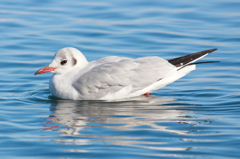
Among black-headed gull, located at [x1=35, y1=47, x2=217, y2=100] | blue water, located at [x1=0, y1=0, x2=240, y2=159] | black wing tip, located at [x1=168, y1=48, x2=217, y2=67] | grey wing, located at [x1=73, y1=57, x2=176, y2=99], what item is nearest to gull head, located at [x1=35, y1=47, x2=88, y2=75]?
black-headed gull, located at [x1=35, y1=47, x2=217, y2=100]

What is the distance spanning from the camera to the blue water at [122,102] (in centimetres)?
777

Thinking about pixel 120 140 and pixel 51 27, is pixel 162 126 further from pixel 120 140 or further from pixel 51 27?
pixel 51 27

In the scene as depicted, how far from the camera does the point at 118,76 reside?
10.4 meters

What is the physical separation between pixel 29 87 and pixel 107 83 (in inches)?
79.5

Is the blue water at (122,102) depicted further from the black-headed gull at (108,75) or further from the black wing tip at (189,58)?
the black wing tip at (189,58)

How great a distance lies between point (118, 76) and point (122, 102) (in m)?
0.52

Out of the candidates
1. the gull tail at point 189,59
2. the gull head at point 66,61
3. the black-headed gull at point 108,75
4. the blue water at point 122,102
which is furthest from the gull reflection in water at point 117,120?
the gull tail at point 189,59

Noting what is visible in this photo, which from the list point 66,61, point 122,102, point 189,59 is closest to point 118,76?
point 122,102

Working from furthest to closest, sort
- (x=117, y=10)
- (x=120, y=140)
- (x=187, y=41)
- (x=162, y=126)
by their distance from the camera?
(x=117, y=10) → (x=187, y=41) → (x=162, y=126) → (x=120, y=140)

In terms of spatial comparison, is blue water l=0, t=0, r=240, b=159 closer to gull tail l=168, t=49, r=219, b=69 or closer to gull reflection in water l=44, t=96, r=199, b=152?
gull reflection in water l=44, t=96, r=199, b=152

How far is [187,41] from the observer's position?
1500cm

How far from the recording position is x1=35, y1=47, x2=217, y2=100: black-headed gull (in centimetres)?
1033

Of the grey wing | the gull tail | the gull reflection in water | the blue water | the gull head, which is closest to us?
the blue water

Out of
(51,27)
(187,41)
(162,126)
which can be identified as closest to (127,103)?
(162,126)
